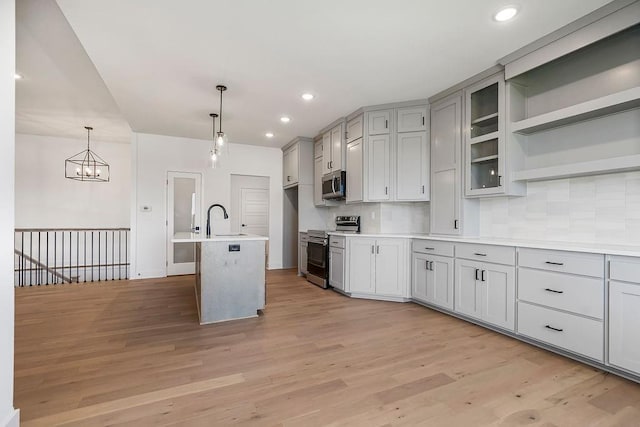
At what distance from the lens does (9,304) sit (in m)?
1.57

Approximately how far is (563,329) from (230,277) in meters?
3.16

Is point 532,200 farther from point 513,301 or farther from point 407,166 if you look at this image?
point 407,166

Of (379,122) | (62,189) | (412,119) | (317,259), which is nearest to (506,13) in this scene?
(412,119)

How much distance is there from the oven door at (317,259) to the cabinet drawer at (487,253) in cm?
215

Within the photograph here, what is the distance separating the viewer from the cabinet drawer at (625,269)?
83.3 inches

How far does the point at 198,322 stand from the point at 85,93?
3503 millimetres

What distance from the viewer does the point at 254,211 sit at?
22.3 feet

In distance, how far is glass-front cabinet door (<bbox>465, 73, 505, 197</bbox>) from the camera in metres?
3.26

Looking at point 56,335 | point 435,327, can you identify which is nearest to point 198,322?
point 56,335

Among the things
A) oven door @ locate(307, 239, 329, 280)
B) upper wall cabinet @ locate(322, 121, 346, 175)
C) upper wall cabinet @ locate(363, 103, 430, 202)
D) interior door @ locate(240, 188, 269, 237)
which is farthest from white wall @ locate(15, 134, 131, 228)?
upper wall cabinet @ locate(363, 103, 430, 202)

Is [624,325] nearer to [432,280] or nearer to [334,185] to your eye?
[432,280]

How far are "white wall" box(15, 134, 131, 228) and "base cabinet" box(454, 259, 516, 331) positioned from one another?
7107mm

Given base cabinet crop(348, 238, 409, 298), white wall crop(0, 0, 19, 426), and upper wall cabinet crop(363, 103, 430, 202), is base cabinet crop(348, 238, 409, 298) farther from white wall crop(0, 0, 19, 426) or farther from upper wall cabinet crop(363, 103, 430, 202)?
white wall crop(0, 0, 19, 426)

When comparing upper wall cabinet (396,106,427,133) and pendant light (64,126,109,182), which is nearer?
upper wall cabinet (396,106,427,133)
